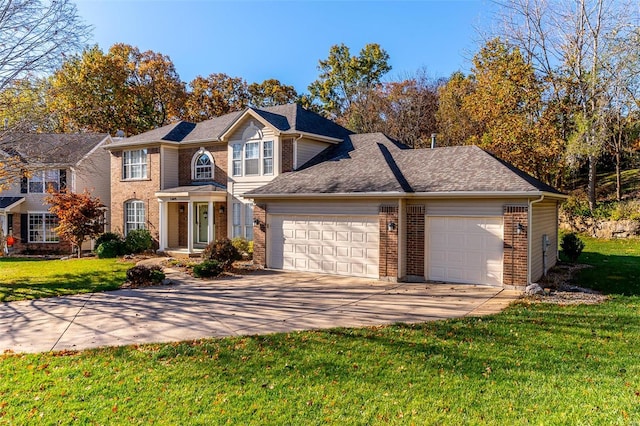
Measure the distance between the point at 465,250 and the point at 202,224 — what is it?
43.0ft

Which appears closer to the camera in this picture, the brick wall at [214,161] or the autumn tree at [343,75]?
the brick wall at [214,161]

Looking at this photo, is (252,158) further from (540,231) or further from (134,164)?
(540,231)

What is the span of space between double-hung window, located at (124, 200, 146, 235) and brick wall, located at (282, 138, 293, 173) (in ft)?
29.0

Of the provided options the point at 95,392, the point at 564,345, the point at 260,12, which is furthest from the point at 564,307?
the point at 260,12

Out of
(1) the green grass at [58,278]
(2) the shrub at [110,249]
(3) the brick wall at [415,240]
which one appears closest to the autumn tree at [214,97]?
(2) the shrub at [110,249]

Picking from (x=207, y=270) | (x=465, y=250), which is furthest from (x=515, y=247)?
(x=207, y=270)

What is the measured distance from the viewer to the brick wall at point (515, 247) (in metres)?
11.8

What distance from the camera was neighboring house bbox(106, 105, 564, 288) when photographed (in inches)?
492

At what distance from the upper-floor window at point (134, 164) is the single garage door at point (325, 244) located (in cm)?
956

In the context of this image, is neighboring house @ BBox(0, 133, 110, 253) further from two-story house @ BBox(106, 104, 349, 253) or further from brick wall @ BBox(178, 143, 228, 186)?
brick wall @ BBox(178, 143, 228, 186)

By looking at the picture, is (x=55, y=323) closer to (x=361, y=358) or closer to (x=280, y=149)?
(x=361, y=358)

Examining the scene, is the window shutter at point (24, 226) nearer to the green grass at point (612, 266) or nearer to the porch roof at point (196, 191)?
the porch roof at point (196, 191)

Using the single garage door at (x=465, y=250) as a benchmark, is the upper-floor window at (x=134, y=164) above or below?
above

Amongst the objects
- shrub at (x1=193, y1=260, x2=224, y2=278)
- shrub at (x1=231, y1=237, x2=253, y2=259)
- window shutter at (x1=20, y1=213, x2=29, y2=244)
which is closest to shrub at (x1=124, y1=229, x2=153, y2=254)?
shrub at (x1=231, y1=237, x2=253, y2=259)
